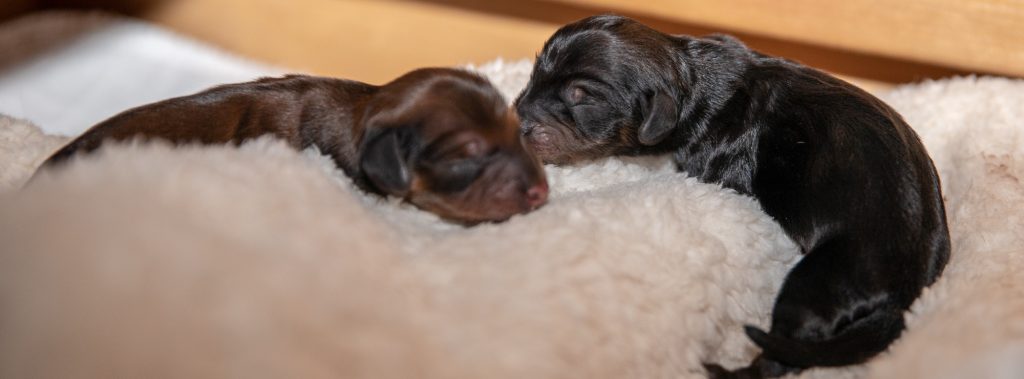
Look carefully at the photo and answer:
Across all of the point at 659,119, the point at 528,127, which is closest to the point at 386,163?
the point at 528,127

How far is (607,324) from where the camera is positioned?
191 cm

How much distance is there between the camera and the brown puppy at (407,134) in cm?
215

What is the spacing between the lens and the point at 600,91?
2574mm

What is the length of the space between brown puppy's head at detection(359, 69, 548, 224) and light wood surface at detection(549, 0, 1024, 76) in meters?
1.64

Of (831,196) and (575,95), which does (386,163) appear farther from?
(831,196)

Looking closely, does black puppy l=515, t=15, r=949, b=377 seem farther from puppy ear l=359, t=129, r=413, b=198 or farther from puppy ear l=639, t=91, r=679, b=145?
puppy ear l=359, t=129, r=413, b=198

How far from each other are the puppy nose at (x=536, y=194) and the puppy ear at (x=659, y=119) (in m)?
0.43

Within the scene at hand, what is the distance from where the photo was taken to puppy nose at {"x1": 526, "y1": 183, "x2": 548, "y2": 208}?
7.19 feet

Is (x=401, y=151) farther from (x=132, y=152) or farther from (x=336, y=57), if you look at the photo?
(x=336, y=57)

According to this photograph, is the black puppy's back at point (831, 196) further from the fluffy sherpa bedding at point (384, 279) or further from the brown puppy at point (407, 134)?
the brown puppy at point (407, 134)

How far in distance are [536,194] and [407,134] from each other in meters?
0.32

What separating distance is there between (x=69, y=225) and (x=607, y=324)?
39.3 inches

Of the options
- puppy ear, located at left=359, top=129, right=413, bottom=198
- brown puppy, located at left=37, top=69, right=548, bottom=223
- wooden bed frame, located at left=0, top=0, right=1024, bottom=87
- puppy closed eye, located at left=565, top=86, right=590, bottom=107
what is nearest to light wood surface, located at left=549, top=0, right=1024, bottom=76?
wooden bed frame, located at left=0, top=0, right=1024, bottom=87

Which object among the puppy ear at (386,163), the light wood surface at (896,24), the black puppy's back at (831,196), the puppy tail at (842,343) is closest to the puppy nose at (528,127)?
the black puppy's back at (831,196)
